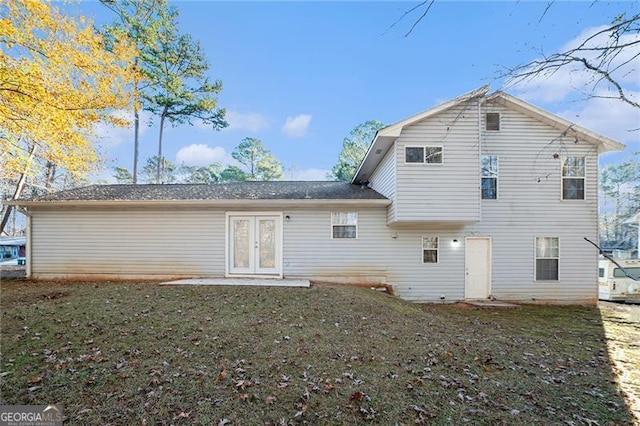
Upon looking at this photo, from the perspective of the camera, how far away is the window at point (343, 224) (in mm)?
10297

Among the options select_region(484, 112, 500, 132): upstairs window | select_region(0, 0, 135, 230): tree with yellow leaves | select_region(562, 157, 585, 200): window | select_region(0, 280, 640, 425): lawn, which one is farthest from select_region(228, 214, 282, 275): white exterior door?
select_region(562, 157, 585, 200): window

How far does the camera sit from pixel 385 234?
1021 cm

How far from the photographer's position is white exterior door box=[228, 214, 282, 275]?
406 inches

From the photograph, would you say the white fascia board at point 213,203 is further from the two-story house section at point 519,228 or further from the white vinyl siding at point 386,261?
the two-story house section at point 519,228

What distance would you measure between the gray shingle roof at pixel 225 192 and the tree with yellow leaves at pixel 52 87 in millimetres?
2173

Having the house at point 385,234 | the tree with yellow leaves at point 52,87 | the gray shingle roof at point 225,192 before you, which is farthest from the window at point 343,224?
the tree with yellow leaves at point 52,87

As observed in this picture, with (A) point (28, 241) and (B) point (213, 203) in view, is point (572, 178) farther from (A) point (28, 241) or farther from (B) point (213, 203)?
(A) point (28, 241)

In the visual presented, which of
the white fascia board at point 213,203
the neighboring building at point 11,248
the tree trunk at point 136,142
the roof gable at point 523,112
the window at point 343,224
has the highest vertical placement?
the tree trunk at point 136,142

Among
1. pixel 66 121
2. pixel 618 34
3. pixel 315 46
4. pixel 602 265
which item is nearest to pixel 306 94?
pixel 315 46

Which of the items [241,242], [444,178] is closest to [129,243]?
[241,242]

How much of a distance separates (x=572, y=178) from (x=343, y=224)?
25.9ft

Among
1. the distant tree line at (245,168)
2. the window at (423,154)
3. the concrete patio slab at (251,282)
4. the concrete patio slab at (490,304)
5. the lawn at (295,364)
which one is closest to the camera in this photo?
the lawn at (295,364)

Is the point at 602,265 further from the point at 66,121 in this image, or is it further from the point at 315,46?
the point at 66,121

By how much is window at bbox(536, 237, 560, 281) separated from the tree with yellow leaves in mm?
17088
